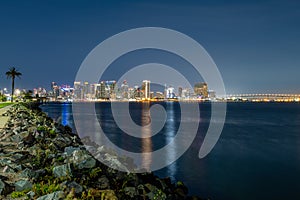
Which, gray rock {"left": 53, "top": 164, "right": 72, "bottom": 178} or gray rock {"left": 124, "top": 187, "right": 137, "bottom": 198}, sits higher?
gray rock {"left": 53, "top": 164, "right": 72, "bottom": 178}

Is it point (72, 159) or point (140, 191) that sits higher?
point (72, 159)

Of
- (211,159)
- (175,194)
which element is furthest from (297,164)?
(175,194)

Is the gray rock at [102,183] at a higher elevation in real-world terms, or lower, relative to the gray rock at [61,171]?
lower

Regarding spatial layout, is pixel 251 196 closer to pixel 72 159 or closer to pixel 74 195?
pixel 72 159

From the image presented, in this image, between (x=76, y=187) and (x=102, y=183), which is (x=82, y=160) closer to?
(x=102, y=183)

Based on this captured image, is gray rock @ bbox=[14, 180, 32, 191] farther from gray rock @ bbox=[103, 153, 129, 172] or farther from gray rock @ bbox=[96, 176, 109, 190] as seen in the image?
gray rock @ bbox=[103, 153, 129, 172]

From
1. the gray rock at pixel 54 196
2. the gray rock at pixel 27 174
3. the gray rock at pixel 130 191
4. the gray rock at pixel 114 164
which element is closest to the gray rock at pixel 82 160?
the gray rock at pixel 114 164

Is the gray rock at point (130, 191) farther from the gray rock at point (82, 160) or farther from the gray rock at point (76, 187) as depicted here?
the gray rock at point (76, 187)

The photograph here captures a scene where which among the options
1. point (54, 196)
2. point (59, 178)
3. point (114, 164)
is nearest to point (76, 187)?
point (54, 196)

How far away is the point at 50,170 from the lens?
8.09 meters

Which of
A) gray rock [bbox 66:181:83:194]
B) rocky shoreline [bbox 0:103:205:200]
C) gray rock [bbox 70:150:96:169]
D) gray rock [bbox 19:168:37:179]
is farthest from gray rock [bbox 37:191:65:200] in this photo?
gray rock [bbox 70:150:96:169]

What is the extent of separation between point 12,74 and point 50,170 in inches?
3207

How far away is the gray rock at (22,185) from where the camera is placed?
666 cm

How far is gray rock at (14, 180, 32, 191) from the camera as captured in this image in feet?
21.8
